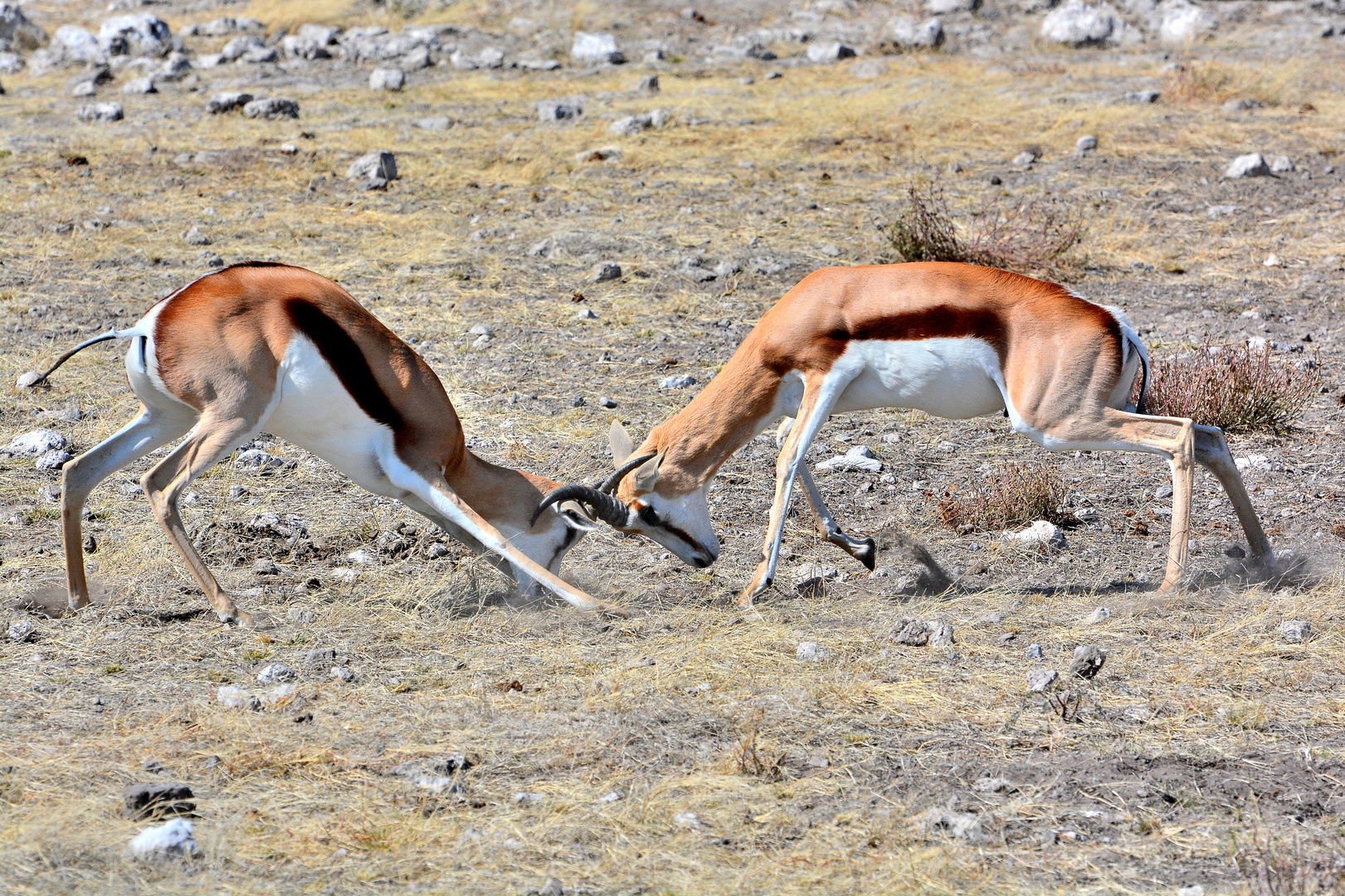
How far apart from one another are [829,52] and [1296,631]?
56.4 ft

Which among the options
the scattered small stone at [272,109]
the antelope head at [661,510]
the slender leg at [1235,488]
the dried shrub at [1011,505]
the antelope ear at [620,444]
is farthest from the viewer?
the scattered small stone at [272,109]

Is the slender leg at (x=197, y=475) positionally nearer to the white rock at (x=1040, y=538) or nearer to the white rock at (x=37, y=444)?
the white rock at (x=37, y=444)

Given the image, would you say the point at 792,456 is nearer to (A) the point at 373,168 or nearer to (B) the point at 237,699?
(B) the point at 237,699

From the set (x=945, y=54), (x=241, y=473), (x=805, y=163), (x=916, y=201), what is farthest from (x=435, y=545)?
(x=945, y=54)

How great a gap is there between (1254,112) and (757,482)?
1121 centimetres

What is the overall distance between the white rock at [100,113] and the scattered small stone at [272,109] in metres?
1.65

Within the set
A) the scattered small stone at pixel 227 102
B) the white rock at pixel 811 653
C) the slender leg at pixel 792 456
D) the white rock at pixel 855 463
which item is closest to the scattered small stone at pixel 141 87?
the scattered small stone at pixel 227 102

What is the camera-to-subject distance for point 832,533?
6.55 meters

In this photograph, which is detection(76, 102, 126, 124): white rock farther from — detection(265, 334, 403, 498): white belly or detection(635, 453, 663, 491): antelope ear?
detection(635, 453, 663, 491): antelope ear

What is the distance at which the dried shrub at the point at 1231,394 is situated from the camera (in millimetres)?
8047

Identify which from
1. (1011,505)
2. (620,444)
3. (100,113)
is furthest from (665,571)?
(100,113)

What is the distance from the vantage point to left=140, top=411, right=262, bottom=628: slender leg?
5637 mm

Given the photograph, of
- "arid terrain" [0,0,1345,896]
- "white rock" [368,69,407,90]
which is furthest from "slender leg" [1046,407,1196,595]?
"white rock" [368,69,407,90]

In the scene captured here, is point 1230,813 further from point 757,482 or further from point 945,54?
point 945,54
